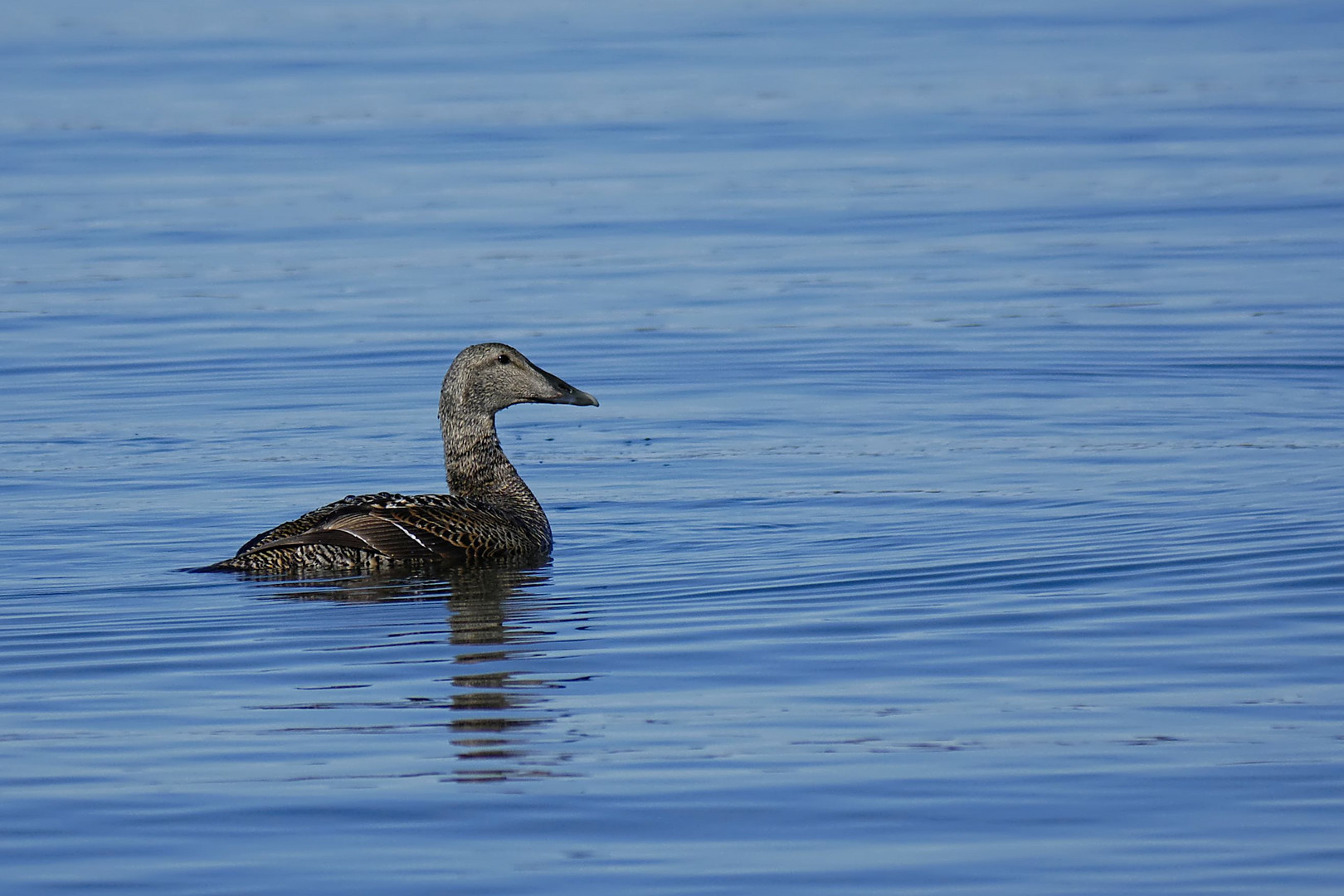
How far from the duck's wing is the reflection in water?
113mm

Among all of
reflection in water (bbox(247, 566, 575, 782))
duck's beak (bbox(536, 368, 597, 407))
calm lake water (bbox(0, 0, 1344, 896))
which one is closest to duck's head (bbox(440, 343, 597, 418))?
duck's beak (bbox(536, 368, 597, 407))

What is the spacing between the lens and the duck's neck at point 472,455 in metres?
→ 11.8

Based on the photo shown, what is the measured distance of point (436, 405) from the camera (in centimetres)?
1491

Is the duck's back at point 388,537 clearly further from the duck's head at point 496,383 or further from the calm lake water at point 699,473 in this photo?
the duck's head at point 496,383

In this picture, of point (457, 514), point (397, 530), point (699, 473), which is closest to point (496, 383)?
point (457, 514)

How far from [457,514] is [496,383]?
1244 millimetres

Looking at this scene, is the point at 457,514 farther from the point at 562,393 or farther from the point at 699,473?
the point at 699,473

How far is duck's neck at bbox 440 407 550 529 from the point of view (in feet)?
38.8

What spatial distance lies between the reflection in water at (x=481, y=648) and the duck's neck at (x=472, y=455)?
1.18 m

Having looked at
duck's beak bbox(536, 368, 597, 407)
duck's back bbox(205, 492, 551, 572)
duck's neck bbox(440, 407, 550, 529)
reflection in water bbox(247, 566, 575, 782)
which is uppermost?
duck's beak bbox(536, 368, 597, 407)

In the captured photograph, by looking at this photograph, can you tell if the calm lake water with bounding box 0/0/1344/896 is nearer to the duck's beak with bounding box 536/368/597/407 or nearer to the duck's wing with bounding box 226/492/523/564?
the duck's wing with bounding box 226/492/523/564

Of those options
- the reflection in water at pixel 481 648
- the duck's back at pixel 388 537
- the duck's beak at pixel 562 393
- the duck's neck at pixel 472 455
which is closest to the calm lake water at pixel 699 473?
the reflection in water at pixel 481 648

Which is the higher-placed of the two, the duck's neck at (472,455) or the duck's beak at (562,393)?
the duck's beak at (562,393)

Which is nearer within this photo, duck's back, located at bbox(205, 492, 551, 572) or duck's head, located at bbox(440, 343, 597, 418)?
duck's back, located at bbox(205, 492, 551, 572)
